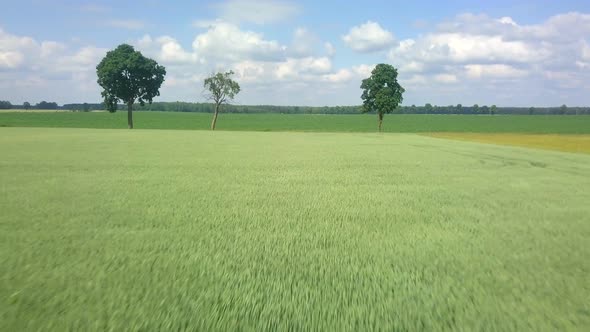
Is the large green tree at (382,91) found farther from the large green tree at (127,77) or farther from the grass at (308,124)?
the large green tree at (127,77)

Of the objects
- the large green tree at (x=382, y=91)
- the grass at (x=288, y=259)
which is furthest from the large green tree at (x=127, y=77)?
the grass at (x=288, y=259)

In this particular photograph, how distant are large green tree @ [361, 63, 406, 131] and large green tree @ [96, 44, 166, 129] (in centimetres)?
3157

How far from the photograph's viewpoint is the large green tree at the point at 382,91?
2589 inches

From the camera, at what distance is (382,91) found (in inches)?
2594

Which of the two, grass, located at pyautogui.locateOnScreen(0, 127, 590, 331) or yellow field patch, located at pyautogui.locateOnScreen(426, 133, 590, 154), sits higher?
grass, located at pyautogui.locateOnScreen(0, 127, 590, 331)

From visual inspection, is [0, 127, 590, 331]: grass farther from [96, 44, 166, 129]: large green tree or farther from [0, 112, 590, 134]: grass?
[0, 112, 590, 134]: grass

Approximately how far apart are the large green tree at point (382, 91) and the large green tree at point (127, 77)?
104 ft

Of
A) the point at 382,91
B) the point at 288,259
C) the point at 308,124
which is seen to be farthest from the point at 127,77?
the point at 288,259

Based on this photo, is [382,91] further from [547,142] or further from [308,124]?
[308,124]

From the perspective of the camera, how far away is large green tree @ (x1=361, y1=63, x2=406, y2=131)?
65.8m

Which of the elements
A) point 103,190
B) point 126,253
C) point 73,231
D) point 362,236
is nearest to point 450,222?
point 362,236

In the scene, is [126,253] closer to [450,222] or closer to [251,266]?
[251,266]

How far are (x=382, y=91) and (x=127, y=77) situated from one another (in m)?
37.4

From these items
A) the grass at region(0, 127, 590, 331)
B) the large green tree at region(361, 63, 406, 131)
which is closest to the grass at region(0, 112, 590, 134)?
the large green tree at region(361, 63, 406, 131)
